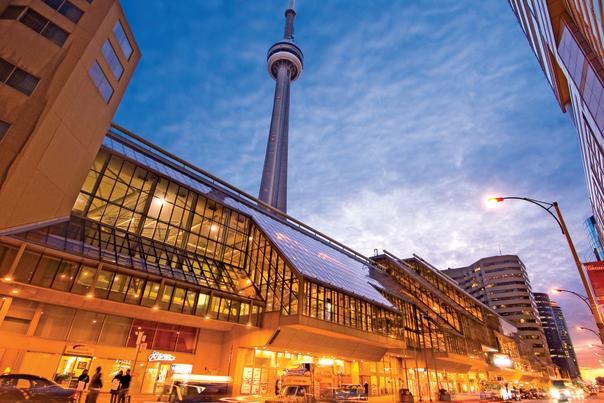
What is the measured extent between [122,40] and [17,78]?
8.98m

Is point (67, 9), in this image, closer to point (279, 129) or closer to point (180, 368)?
point (180, 368)

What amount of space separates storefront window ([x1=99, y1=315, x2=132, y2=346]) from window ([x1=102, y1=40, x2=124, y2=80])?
19770mm

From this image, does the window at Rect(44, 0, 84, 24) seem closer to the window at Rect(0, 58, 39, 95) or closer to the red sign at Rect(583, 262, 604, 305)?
the window at Rect(0, 58, 39, 95)

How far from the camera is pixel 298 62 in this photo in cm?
12181

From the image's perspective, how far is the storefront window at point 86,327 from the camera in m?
25.1

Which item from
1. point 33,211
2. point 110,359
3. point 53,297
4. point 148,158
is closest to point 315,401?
point 110,359

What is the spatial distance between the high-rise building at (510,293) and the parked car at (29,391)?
154761 millimetres

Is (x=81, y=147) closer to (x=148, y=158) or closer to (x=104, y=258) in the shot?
(x=104, y=258)

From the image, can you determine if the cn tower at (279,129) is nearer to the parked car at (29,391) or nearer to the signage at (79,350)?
the signage at (79,350)

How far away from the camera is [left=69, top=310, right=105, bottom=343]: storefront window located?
25141 millimetres

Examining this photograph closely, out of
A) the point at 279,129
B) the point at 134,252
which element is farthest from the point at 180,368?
→ the point at 279,129

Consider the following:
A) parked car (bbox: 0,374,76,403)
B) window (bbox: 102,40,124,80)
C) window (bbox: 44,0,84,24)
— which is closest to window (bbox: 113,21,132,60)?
window (bbox: 102,40,124,80)

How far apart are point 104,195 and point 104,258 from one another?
31.0 feet

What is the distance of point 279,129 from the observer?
99.7 metres
